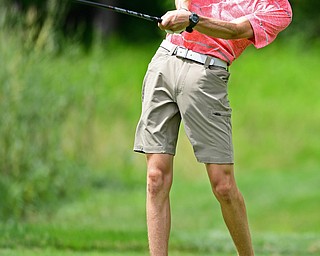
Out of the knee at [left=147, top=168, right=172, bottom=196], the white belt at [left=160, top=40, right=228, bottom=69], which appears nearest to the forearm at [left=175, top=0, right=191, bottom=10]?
the white belt at [left=160, top=40, right=228, bottom=69]

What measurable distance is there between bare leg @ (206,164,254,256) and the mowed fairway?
1.77 meters

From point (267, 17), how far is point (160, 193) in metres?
1.17

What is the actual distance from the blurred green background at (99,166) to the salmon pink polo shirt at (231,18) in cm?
211

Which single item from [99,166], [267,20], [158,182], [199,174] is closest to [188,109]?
[158,182]

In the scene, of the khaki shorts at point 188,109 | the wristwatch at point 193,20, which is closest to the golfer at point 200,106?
the khaki shorts at point 188,109

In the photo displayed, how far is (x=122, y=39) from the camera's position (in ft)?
103

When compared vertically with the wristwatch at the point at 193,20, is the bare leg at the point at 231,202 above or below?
below

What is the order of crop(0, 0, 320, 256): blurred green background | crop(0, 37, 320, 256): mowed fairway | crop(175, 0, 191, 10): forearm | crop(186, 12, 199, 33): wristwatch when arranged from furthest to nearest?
crop(0, 0, 320, 256): blurred green background < crop(0, 37, 320, 256): mowed fairway < crop(175, 0, 191, 10): forearm < crop(186, 12, 199, 33): wristwatch

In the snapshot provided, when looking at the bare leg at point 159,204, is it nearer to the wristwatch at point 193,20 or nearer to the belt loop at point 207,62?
the belt loop at point 207,62

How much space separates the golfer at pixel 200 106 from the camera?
624 cm

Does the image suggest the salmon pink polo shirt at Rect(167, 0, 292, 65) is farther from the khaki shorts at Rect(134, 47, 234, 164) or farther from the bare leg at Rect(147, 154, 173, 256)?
the bare leg at Rect(147, 154, 173, 256)

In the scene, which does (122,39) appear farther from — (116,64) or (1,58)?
(1,58)

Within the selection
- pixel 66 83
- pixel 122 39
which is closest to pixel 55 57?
pixel 66 83

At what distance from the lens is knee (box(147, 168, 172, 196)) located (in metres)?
6.24
